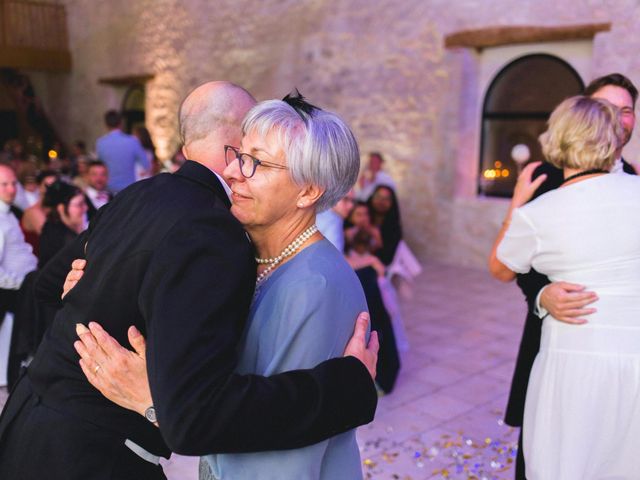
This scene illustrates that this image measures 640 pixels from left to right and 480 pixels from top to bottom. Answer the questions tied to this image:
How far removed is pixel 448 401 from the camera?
13.2 feet

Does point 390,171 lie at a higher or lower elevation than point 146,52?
lower

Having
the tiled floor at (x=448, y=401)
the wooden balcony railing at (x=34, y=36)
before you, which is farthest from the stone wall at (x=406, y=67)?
the wooden balcony railing at (x=34, y=36)

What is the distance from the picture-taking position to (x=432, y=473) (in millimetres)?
3145

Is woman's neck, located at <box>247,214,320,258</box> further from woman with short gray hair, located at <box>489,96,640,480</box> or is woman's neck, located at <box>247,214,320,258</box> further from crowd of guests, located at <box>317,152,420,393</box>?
crowd of guests, located at <box>317,152,420,393</box>

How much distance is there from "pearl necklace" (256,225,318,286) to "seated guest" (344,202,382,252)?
118 inches

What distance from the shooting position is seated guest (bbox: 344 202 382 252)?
439 cm

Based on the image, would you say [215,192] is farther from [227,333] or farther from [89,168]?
[89,168]

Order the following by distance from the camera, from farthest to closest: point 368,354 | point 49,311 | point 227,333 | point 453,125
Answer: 1. point 453,125
2. point 49,311
3. point 368,354
4. point 227,333

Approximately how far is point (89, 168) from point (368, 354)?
16.1 ft

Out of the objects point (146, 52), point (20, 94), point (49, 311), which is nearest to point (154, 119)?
point (146, 52)

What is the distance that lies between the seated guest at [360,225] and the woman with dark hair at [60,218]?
5.79ft

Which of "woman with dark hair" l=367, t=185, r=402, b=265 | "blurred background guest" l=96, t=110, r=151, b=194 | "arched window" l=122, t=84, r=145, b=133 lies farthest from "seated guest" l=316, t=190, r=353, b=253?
"arched window" l=122, t=84, r=145, b=133

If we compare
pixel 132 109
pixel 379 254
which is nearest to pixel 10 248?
pixel 379 254

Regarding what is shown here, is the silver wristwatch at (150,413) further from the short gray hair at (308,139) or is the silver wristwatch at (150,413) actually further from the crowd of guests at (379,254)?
the crowd of guests at (379,254)
